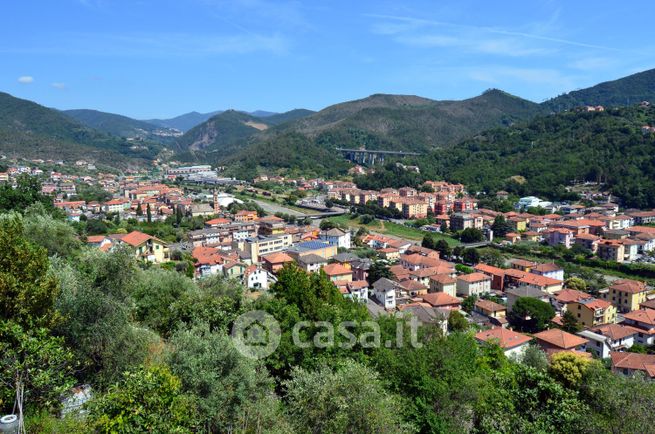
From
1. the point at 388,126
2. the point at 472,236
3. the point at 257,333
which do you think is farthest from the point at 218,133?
the point at 257,333

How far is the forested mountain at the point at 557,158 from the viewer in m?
47.4

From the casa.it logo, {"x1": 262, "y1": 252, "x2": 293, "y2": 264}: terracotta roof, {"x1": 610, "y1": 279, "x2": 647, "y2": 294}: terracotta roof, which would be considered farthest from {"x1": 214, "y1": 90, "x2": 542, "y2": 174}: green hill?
the casa.it logo

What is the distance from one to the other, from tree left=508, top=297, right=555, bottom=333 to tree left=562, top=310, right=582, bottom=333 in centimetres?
72

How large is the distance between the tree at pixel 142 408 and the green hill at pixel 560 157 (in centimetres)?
4887

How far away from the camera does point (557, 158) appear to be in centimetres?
5519

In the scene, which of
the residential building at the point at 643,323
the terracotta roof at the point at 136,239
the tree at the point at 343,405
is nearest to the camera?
the tree at the point at 343,405

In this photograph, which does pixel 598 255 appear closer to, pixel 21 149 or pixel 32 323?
pixel 32 323

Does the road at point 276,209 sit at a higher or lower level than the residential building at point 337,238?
higher

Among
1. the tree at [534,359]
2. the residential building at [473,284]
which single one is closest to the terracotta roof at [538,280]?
the residential building at [473,284]

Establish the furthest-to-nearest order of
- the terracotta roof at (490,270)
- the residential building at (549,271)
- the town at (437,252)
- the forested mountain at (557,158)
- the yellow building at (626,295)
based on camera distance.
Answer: the forested mountain at (557,158) < the terracotta roof at (490,270) < the residential building at (549,271) < the yellow building at (626,295) < the town at (437,252)

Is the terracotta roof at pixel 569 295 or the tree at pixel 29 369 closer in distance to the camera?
the tree at pixel 29 369

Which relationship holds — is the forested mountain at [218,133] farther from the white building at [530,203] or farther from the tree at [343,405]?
the tree at [343,405]

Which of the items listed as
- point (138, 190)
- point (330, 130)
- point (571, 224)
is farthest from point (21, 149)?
point (571, 224)

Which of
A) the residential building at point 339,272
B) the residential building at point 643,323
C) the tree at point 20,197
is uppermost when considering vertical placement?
the tree at point 20,197
